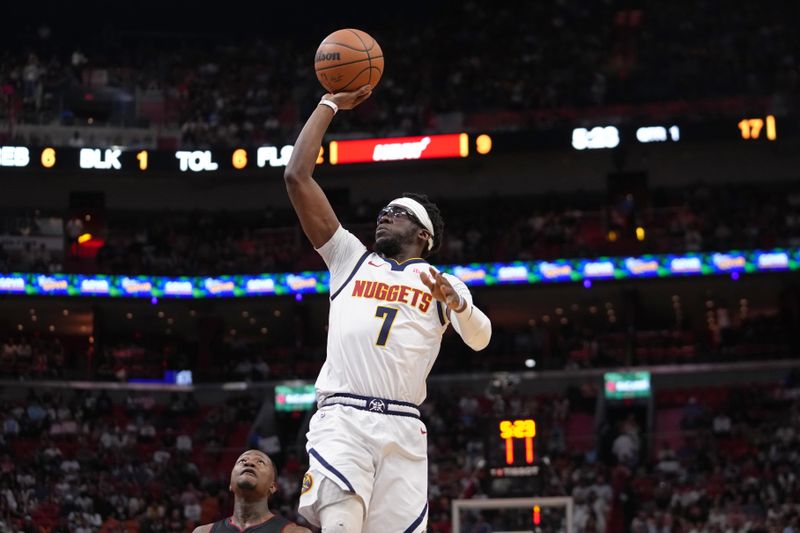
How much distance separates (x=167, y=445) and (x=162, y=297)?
5.68 metres

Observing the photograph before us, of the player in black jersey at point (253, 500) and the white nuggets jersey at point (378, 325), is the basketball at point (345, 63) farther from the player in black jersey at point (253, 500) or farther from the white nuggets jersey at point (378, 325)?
the player in black jersey at point (253, 500)

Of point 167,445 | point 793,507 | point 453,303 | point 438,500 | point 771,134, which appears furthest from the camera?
point 771,134

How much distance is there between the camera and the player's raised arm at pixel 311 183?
5.75 m

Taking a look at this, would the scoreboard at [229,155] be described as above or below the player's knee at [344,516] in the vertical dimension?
above

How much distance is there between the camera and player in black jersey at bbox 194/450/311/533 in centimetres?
629

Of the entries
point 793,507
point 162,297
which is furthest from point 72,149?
point 793,507

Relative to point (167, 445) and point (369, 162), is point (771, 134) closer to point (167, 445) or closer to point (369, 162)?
point (369, 162)

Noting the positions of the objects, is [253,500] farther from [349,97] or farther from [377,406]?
[349,97]

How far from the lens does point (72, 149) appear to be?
31.4 meters

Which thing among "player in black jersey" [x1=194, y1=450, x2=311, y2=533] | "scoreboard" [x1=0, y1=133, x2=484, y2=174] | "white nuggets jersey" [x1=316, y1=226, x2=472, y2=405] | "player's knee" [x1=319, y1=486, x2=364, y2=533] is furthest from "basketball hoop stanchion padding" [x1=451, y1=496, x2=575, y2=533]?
"scoreboard" [x1=0, y1=133, x2=484, y2=174]

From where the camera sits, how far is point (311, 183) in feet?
19.0

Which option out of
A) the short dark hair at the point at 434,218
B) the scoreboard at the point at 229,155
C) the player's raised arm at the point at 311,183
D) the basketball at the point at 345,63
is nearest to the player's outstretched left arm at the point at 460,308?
the short dark hair at the point at 434,218

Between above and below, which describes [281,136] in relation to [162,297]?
above

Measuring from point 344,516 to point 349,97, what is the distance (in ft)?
6.63
